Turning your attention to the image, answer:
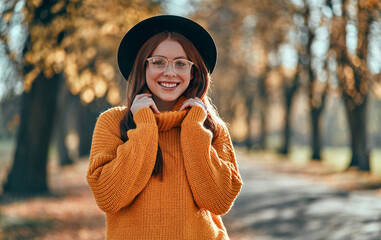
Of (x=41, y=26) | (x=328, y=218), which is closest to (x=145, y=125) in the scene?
(x=41, y=26)

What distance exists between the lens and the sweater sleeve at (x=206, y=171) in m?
2.45

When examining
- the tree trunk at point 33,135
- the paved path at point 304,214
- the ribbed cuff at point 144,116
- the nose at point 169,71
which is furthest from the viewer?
the tree trunk at point 33,135

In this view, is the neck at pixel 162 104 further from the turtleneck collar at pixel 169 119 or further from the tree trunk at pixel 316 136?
the tree trunk at pixel 316 136

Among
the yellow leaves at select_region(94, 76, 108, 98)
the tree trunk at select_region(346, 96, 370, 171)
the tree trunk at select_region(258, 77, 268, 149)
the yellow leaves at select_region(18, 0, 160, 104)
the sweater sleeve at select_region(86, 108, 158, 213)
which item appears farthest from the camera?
the tree trunk at select_region(258, 77, 268, 149)

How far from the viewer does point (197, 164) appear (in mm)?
2482

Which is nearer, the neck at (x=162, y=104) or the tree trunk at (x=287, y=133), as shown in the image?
the neck at (x=162, y=104)

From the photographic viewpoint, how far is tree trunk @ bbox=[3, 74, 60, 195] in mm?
10523

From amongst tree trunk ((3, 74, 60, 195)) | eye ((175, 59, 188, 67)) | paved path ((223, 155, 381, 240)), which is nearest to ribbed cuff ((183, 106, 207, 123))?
eye ((175, 59, 188, 67))

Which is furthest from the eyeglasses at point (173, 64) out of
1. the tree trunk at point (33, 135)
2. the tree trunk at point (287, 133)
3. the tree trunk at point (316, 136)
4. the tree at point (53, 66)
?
the tree trunk at point (287, 133)

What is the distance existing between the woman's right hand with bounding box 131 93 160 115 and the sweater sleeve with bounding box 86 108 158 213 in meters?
0.05

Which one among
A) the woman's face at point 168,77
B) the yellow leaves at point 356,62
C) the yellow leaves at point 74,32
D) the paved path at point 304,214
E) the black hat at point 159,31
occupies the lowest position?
the paved path at point 304,214

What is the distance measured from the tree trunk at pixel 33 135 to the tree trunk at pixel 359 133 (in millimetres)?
11040

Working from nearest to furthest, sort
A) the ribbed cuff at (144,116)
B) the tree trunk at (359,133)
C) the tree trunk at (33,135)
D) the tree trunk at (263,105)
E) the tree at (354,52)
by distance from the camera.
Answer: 1. the ribbed cuff at (144,116)
2. the tree at (354,52)
3. the tree trunk at (33,135)
4. the tree trunk at (359,133)
5. the tree trunk at (263,105)

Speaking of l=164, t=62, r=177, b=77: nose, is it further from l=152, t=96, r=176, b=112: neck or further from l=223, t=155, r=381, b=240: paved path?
l=223, t=155, r=381, b=240: paved path
